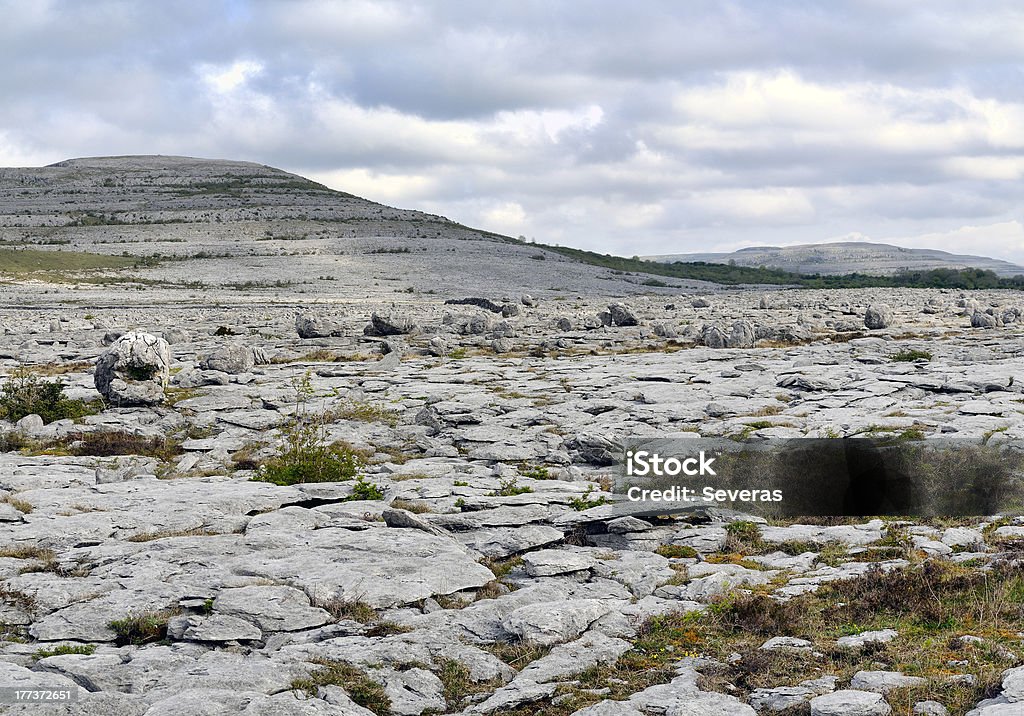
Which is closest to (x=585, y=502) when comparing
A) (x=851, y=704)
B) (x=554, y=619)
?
(x=554, y=619)

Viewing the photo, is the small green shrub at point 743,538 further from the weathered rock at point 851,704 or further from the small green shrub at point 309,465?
the small green shrub at point 309,465

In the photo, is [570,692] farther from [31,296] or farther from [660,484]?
[31,296]

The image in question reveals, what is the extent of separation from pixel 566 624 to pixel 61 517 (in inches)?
257

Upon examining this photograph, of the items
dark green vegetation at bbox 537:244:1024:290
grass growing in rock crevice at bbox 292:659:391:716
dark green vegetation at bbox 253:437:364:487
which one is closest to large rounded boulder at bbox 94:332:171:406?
dark green vegetation at bbox 253:437:364:487

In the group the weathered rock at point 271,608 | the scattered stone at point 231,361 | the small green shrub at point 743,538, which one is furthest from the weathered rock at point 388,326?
the weathered rock at point 271,608

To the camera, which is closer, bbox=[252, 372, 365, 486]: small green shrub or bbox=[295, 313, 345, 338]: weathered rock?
bbox=[252, 372, 365, 486]: small green shrub

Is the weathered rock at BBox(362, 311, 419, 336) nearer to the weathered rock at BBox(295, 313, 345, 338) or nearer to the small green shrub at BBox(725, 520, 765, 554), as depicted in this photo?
the weathered rock at BBox(295, 313, 345, 338)

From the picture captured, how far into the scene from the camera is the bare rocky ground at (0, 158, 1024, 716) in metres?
7.46

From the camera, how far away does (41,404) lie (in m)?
18.6

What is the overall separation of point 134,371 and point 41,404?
2260 mm

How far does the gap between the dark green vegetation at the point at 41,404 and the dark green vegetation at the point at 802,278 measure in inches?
2468

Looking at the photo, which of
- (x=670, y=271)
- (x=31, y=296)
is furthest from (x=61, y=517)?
(x=670, y=271)

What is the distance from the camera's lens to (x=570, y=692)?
7.48m

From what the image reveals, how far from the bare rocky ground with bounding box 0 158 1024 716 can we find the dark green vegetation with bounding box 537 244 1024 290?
193 feet
